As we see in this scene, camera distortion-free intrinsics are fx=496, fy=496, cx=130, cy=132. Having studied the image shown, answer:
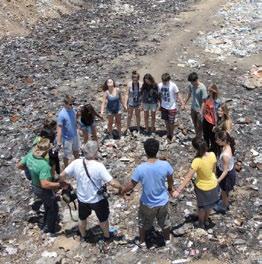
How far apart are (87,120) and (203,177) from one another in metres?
3.53

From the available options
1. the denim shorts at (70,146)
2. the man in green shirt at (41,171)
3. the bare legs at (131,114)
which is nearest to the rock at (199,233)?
the man in green shirt at (41,171)

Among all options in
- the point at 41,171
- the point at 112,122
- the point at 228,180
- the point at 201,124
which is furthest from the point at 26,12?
the point at 228,180

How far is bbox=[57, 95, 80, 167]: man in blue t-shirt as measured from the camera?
982 centimetres

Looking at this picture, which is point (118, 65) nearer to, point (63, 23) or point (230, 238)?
point (63, 23)

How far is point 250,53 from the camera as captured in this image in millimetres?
18484

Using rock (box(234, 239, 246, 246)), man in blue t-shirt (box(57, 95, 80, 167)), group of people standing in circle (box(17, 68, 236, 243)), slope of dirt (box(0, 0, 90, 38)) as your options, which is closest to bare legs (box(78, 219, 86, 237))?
group of people standing in circle (box(17, 68, 236, 243))

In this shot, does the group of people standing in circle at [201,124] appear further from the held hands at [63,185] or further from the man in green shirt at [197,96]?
the held hands at [63,185]

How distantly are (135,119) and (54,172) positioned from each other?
5.05 m

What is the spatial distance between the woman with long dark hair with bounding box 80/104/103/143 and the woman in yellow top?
3241 mm

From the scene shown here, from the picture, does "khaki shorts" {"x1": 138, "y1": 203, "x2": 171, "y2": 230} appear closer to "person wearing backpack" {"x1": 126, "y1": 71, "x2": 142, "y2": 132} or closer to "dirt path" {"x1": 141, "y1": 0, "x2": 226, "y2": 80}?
"person wearing backpack" {"x1": 126, "y1": 71, "x2": 142, "y2": 132}

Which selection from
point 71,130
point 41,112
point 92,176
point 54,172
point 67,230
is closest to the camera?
point 92,176

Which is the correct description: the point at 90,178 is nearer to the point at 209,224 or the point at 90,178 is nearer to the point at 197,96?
the point at 209,224

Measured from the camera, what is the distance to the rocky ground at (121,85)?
347 inches

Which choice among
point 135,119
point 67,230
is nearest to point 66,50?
point 135,119
